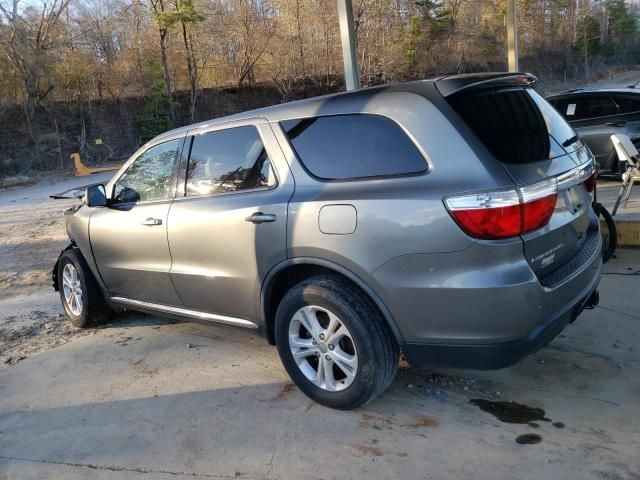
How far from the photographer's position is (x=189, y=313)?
13.7 feet

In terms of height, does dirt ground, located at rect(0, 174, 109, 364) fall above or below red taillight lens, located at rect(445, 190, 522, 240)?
below

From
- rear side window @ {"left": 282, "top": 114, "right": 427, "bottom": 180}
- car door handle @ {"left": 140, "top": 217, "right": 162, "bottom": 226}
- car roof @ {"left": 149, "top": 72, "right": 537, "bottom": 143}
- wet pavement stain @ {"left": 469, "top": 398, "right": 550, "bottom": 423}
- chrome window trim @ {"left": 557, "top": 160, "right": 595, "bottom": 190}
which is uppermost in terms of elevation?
car roof @ {"left": 149, "top": 72, "right": 537, "bottom": 143}

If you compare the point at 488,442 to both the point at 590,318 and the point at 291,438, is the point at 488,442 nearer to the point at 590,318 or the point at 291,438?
the point at 291,438

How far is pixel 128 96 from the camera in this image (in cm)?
2762

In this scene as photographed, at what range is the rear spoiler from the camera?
3041mm

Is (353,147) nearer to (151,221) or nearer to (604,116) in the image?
(151,221)

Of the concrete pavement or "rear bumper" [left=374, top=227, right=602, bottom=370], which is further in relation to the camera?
the concrete pavement

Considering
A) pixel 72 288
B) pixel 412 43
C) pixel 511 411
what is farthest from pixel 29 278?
pixel 412 43

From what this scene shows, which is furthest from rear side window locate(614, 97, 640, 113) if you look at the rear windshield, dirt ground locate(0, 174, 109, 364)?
dirt ground locate(0, 174, 109, 364)

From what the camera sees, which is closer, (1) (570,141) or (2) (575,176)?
(2) (575,176)

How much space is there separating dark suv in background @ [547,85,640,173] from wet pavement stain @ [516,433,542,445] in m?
7.26

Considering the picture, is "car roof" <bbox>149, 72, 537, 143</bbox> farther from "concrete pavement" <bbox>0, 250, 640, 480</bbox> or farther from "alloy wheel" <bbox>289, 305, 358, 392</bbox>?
"concrete pavement" <bbox>0, 250, 640, 480</bbox>

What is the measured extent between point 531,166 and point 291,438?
1919 millimetres

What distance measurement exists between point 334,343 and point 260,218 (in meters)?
0.85
